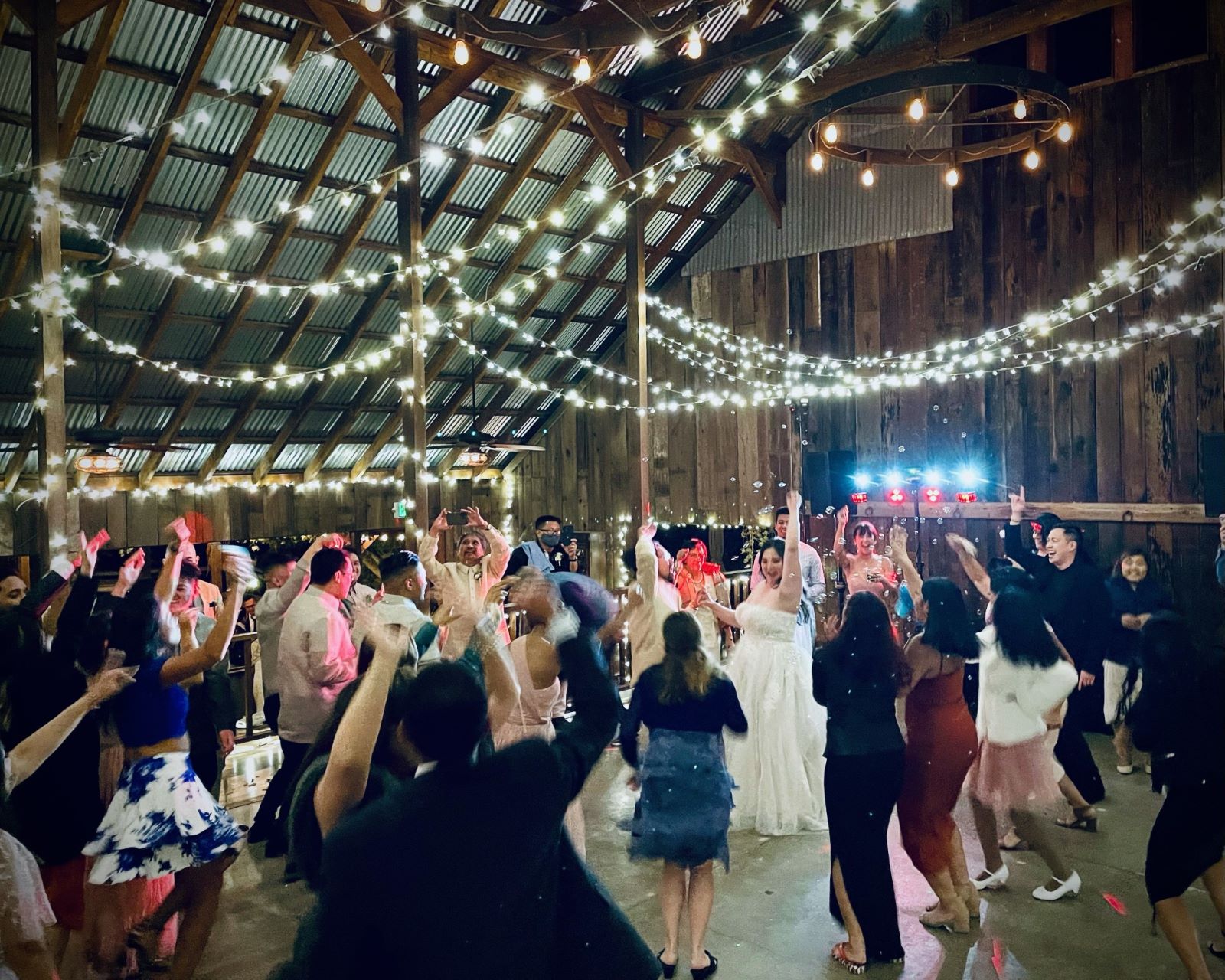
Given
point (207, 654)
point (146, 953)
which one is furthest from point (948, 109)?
point (146, 953)

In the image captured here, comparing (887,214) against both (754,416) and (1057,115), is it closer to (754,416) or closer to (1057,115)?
(754,416)

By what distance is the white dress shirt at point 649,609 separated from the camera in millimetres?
3734

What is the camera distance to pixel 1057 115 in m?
5.82

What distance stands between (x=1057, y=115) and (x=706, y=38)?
423cm

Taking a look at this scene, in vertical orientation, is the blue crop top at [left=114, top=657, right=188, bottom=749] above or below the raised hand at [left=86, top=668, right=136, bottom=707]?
below

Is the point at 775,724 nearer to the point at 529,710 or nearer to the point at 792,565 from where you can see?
the point at 792,565

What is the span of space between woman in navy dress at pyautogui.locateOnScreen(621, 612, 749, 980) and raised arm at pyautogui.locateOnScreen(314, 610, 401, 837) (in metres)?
1.55

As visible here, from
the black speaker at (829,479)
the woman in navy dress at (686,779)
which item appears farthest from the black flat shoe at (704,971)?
the black speaker at (829,479)

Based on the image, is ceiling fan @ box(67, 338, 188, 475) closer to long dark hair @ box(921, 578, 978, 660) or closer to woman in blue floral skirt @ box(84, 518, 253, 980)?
woman in blue floral skirt @ box(84, 518, 253, 980)

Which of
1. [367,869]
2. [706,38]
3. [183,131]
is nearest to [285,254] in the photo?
[183,131]

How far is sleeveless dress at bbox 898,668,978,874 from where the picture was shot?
11.3ft

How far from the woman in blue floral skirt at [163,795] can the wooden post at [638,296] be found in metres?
5.96

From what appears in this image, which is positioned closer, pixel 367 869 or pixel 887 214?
pixel 367 869

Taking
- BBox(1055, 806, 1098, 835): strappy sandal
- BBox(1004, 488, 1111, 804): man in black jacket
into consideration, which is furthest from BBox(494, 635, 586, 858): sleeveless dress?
BBox(1004, 488, 1111, 804): man in black jacket
